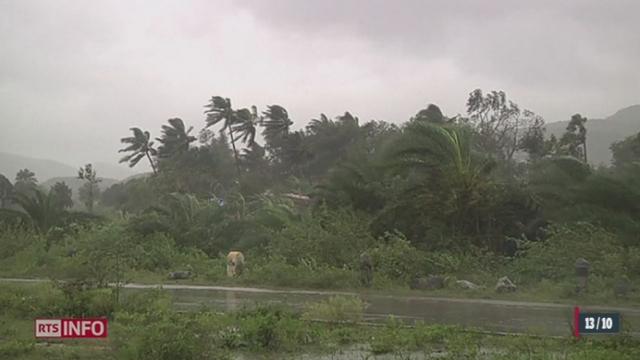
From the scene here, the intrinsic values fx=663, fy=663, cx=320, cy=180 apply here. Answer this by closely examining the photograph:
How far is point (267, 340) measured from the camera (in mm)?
8992

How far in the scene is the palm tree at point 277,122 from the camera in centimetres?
5444

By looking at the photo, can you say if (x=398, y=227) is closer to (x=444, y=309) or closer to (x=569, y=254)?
(x=569, y=254)

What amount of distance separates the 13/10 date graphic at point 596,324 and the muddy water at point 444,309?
1.36 feet

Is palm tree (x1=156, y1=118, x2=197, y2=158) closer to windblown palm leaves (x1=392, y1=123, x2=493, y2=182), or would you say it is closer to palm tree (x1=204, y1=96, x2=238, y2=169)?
palm tree (x1=204, y1=96, x2=238, y2=169)

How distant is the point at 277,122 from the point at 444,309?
4236cm

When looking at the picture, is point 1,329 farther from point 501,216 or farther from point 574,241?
point 501,216

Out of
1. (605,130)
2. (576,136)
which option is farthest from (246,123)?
(605,130)

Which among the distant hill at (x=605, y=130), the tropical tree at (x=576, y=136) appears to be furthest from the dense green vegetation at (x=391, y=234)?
the distant hill at (x=605, y=130)

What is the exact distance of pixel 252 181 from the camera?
51.1m

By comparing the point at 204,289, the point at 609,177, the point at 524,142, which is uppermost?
the point at 524,142

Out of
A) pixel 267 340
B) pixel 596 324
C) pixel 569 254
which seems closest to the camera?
pixel 267 340

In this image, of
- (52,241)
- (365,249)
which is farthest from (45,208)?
(365,249)

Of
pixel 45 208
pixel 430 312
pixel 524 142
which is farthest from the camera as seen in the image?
pixel 524 142

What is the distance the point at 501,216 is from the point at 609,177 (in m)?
3.91
